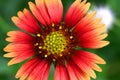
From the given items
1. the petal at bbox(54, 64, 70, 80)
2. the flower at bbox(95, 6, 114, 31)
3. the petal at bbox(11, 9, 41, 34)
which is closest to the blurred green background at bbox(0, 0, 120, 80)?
the flower at bbox(95, 6, 114, 31)

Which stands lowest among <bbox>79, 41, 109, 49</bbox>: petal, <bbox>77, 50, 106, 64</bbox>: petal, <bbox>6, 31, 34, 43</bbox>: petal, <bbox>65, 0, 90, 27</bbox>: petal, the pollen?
<bbox>77, 50, 106, 64</bbox>: petal

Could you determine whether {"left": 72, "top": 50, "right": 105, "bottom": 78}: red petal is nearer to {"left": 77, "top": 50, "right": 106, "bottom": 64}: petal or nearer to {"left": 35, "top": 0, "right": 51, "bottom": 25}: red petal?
{"left": 77, "top": 50, "right": 106, "bottom": 64}: petal

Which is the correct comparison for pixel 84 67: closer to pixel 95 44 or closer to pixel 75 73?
pixel 75 73


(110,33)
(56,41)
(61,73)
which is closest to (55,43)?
(56,41)

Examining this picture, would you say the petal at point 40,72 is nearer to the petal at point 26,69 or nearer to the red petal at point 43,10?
the petal at point 26,69

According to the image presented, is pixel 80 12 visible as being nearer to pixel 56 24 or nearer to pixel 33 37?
pixel 56 24
